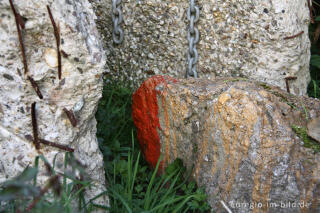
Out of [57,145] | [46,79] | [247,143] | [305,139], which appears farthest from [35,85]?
[305,139]

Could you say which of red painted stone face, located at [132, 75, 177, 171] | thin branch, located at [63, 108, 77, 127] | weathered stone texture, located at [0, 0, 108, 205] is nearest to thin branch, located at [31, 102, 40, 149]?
weathered stone texture, located at [0, 0, 108, 205]

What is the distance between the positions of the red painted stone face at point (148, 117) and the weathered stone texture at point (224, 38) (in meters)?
0.49

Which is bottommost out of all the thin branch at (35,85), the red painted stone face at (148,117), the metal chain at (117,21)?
the red painted stone face at (148,117)

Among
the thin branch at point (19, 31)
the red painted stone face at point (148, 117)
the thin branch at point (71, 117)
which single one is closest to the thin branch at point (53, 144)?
the thin branch at point (71, 117)

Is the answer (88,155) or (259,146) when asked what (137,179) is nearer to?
(88,155)

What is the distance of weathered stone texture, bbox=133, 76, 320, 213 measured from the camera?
1657 millimetres

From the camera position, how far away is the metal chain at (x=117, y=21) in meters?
2.72

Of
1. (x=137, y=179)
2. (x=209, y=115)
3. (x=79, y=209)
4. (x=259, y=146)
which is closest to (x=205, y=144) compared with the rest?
(x=209, y=115)

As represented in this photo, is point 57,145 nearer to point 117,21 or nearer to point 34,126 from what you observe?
point 34,126

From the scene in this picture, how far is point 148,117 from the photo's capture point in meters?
2.28

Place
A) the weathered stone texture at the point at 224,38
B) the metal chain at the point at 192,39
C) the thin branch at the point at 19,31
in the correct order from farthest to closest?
the metal chain at the point at 192,39 < the weathered stone texture at the point at 224,38 < the thin branch at the point at 19,31

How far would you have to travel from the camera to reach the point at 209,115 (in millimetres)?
1889

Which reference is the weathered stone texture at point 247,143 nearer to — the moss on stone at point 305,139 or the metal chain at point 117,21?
the moss on stone at point 305,139

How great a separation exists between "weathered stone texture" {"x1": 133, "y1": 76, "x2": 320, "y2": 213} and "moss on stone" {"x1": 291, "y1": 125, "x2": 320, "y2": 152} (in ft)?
0.07
